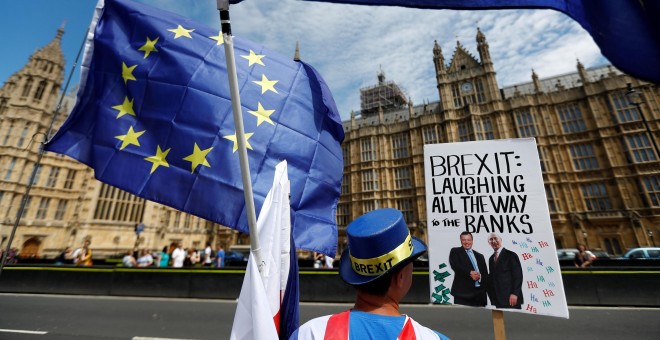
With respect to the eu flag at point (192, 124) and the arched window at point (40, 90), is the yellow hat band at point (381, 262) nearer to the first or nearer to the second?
the eu flag at point (192, 124)

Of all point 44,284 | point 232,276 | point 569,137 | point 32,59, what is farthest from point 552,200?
point 32,59

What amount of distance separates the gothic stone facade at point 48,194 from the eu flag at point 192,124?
35.6 m

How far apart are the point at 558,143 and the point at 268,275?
3390 cm

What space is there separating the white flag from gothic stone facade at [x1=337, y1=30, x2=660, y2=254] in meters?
26.7

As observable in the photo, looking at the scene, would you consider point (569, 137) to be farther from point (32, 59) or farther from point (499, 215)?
point (32, 59)

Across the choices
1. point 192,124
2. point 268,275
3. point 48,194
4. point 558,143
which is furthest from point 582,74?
point 48,194

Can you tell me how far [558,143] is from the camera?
88.8 ft

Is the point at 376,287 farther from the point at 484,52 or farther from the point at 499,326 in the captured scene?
the point at 484,52

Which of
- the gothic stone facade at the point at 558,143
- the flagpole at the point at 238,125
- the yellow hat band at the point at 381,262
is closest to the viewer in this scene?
the yellow hat band at the point at 381,262

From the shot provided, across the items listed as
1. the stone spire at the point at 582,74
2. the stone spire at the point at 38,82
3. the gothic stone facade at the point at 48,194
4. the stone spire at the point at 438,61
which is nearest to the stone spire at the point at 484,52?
the stone spire at the point at 438,61

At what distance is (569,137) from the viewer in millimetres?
27094

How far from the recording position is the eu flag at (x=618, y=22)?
1506 mm

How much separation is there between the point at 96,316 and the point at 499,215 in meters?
10.0

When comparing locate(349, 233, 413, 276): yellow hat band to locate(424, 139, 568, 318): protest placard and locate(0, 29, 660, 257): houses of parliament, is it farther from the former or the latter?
locate(0, 29, 660, 257): houses of parliament
